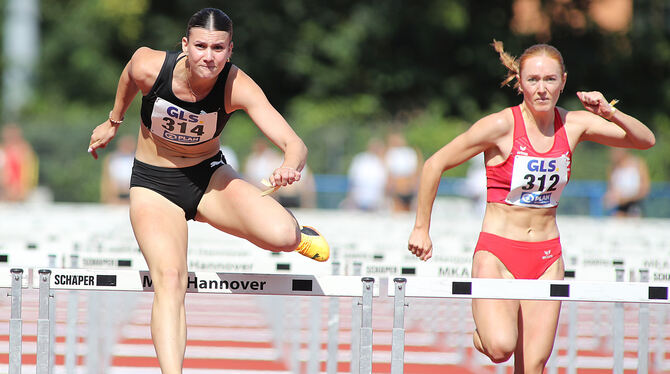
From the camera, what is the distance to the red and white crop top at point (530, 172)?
4.89 meters

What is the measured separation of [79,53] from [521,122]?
2769 centimetres

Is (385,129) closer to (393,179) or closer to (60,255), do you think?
(393,179)

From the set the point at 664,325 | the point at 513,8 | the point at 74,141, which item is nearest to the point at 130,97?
the point at 664,325

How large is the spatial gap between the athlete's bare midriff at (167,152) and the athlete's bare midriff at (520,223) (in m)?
1.55

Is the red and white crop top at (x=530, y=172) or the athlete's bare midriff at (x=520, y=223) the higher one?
the red and white crop top at (x=530, y=172)

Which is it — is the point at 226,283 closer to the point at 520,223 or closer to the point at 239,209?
the point at 239,209

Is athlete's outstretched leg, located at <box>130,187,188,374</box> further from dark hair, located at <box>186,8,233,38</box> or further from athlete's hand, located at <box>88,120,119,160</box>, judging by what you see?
dark hair, located at <box>186,8,233,38</box>

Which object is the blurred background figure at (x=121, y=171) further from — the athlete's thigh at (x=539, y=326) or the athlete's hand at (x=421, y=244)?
the athlete's thigh at (x=539, y=326)

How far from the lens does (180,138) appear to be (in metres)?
4.82

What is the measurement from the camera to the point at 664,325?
6.84 metres

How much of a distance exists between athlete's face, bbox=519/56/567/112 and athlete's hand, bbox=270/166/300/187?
54.3 inches

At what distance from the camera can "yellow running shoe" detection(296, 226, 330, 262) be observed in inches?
194

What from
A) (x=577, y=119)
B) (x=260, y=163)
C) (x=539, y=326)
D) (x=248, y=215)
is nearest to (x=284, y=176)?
(x=248, y=215)

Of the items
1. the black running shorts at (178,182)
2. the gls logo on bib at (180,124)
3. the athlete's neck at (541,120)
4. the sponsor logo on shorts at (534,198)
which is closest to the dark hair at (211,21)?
the gls logo on bib at (180,124)
